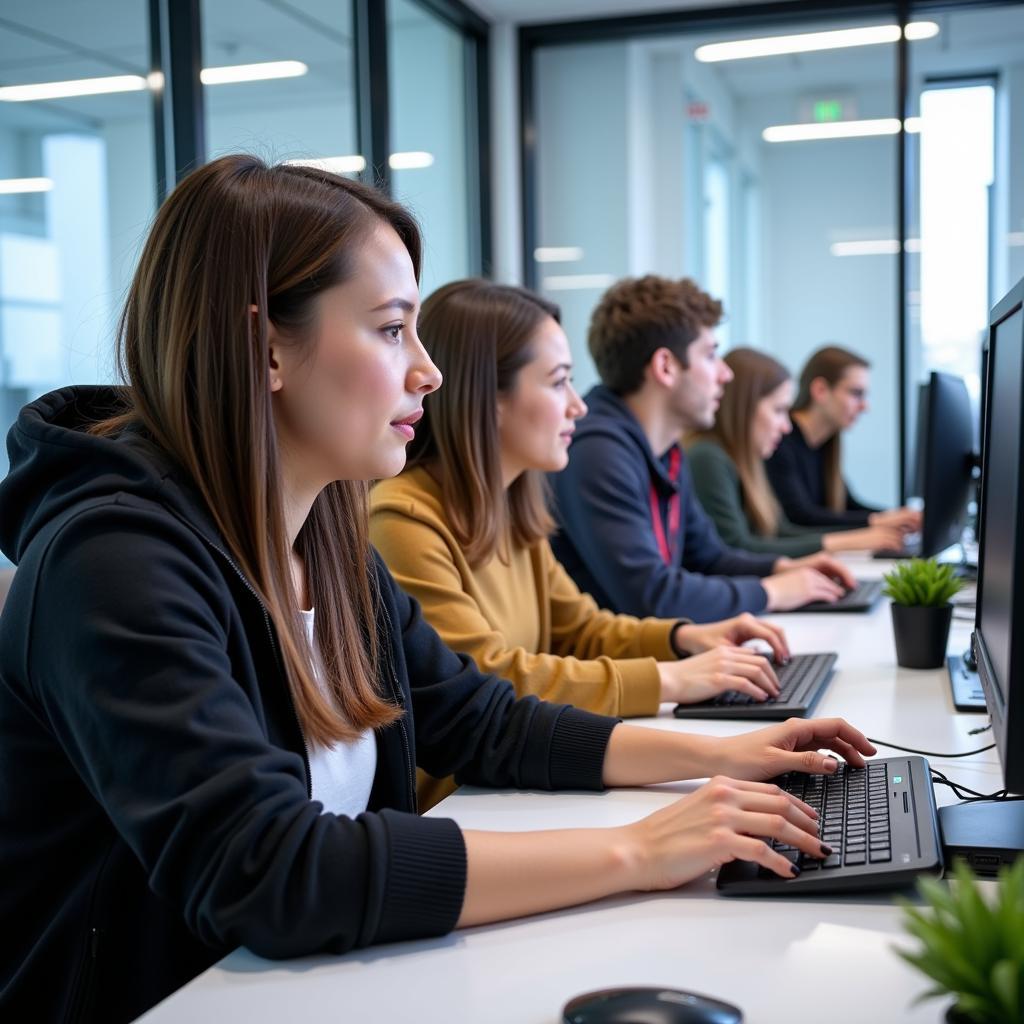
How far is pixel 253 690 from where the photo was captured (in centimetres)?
100

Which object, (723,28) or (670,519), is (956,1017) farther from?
(723,28)

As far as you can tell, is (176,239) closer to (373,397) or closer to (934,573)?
(373,397)

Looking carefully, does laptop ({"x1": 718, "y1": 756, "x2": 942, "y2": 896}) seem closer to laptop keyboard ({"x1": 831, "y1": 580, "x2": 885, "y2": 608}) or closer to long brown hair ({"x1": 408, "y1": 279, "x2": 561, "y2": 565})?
long brown hair ({"x1": 408, "y1": 279, "x2": 561, "y2": 565})

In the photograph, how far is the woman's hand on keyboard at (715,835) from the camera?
93cm

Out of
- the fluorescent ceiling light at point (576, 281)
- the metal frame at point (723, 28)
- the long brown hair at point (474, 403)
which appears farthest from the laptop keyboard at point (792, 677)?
the fluorescent ceiling light at point (576, 281)

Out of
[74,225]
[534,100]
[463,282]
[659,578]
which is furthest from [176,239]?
[534,100]

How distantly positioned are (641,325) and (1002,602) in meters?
1.79

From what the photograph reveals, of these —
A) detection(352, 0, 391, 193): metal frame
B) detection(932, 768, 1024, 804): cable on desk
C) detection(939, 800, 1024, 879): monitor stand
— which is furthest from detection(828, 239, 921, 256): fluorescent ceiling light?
detection(939, 800, 1024, 879): monitor stand

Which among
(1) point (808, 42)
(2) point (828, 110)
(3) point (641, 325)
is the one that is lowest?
(3) point (641, 325)

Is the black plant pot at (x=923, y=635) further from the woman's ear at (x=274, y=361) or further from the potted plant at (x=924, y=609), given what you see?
the woman's ear at (x=274, y=361)

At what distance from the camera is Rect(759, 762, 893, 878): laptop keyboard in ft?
3.10

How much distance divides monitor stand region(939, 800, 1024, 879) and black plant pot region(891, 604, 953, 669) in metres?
0.76

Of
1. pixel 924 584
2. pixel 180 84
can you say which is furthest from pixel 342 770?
pixel 180 84

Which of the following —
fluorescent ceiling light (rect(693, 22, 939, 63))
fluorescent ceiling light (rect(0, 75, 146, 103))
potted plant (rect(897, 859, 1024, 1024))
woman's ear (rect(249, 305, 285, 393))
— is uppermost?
fluorescent ceiling light (rect(693, 22, 939, 63))
